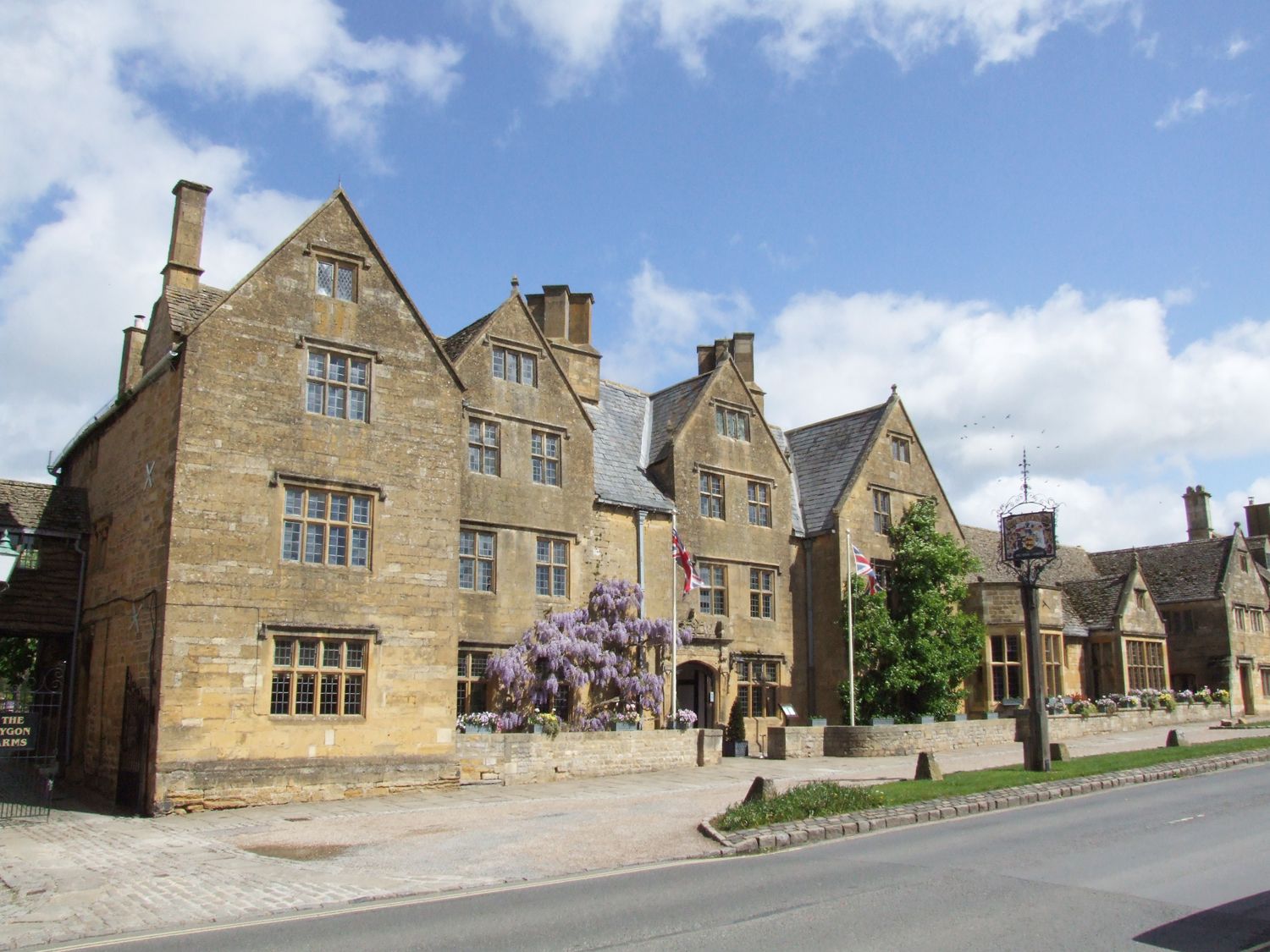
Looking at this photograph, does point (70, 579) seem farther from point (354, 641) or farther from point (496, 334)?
point (496, 334)

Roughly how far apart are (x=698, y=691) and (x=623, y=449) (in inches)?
316

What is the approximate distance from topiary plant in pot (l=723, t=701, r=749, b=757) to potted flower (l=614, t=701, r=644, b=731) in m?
4.31

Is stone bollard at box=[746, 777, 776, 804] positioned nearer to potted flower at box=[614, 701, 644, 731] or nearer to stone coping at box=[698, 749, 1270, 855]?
stone coping at box=[698, 749, 1270, 855]

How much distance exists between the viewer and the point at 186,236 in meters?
25.8

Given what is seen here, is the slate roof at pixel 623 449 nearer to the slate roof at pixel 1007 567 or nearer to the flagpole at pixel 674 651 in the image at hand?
the flagpole at pixel 674 651

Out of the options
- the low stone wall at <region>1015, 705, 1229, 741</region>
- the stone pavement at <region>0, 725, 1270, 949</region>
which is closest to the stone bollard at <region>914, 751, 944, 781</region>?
the stone pavement at <region>0, 725, 1270, 949</region>

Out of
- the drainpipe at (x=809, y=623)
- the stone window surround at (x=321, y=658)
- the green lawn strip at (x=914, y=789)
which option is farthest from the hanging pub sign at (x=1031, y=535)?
the stone window surround at (x=321, y=658)

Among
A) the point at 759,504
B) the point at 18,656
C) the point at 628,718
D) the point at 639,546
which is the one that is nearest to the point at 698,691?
the point at 639,546

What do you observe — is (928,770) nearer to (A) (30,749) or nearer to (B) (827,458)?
(B) (827,458)

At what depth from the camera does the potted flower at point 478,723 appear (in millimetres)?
25109

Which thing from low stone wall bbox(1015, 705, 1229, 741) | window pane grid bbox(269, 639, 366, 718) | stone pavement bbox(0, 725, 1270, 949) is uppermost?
window pane grid bbox(269, 639, 366, 718)

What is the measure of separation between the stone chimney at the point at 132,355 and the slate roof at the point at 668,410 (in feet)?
50.1

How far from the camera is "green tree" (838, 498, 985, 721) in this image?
3406 cm

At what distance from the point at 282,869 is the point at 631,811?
274 inches
